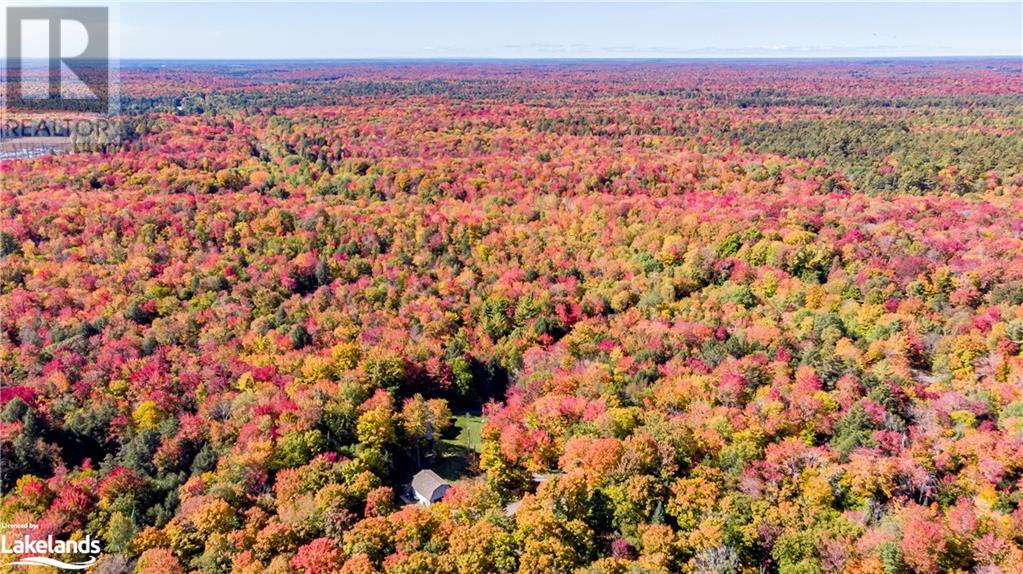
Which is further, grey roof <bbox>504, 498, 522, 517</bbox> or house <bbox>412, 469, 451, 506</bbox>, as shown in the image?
house <bbox>412, 469, 451, 506</bbox>

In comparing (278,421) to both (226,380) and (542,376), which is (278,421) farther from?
(542,376)

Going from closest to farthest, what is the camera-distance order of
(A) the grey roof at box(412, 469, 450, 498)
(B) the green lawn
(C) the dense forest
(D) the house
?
(C) the dense forest < (D) the house < (A) the grey roof at box(412, 469, 450, 498) < (B) the green lawn

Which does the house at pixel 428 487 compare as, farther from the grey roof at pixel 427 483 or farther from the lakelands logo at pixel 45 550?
the lakelands logo at pixel 45 550

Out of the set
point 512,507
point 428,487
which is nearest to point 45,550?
point 428,487

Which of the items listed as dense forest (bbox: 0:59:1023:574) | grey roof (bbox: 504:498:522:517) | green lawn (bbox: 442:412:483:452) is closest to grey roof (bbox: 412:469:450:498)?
dense forest (bbox: 0:59:1023:574)

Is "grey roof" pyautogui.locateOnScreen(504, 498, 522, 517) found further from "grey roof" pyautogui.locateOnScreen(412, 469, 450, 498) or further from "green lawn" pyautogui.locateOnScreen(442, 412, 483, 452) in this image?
"green lawn" pyautogui.locateOnScreen(442, 412, 483, 452)

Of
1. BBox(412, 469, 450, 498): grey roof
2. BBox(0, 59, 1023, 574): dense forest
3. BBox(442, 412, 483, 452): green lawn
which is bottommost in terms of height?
BBox(442, 412, 483, 452): green lawn

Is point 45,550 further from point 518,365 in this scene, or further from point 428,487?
point 518,365

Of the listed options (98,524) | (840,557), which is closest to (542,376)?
(840,557)

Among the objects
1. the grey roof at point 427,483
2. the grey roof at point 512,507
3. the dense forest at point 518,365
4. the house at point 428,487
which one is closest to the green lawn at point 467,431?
the dense forest at point 518,365
